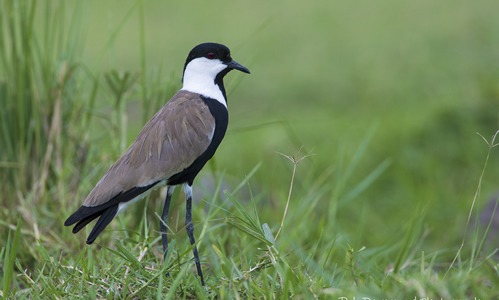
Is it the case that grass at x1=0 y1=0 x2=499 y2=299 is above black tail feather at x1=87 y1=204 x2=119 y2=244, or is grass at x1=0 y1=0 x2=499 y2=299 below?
below

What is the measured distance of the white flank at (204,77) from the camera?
265 centimetres

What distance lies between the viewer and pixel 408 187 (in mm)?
4578

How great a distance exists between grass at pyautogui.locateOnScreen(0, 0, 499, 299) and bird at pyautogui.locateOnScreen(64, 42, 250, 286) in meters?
0.12

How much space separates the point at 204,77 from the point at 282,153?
399 millimetres

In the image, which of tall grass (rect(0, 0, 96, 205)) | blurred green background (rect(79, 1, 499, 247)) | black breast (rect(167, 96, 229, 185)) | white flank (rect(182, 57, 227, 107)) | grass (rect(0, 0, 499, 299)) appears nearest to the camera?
grass (rect(0, 0, 499, 299))

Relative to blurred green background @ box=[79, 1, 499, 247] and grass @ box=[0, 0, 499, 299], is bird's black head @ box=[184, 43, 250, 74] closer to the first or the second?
grass @ box=[0, 0, 499, 299]

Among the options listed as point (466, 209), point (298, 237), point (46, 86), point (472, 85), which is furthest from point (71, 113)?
point (472, 85)

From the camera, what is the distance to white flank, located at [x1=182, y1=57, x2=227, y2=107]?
265cm

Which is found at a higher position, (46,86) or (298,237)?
(46,86)

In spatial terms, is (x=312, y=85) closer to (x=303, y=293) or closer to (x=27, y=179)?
(x=27, y=179)

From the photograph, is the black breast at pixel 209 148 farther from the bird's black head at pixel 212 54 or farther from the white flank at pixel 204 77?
the bird's black head at pixel 212 54

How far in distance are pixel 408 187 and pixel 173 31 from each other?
347cm

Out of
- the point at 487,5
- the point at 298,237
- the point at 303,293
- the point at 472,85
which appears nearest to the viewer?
the point at 303,293

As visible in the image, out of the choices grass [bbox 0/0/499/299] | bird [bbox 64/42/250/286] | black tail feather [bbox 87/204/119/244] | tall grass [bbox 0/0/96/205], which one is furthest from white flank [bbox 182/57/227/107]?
tall grass [bbox 0/0/96/205]
